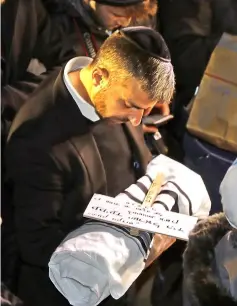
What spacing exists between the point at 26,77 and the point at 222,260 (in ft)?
2.20

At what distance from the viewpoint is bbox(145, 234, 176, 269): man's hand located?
126 centimetres

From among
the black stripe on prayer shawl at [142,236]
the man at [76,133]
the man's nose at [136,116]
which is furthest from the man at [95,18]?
the black stripe on prayer shawl at [142,236]

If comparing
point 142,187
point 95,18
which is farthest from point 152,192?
point 95,18

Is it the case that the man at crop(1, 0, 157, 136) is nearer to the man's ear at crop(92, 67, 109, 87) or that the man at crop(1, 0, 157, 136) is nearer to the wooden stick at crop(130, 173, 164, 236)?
the man's ear at crop(92, 67, 109, 87)

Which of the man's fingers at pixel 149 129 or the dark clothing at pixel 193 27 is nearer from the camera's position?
the man's fingers at pixel 149 129

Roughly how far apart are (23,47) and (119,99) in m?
0.38

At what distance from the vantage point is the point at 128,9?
1.41 meters

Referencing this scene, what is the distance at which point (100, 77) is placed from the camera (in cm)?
123

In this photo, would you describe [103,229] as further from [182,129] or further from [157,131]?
[182,129]

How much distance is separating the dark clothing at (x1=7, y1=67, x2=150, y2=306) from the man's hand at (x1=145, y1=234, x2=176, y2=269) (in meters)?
0.14

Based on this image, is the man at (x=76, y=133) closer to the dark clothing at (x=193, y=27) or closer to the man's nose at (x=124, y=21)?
the man's nose at (x=124, y=21)

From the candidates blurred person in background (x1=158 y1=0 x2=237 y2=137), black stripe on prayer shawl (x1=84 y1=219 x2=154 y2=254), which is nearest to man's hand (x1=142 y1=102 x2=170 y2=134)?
blurred person in background (x1=158 y1=0 x2=237 y2=137)

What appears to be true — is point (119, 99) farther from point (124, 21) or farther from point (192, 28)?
point (192, 28)

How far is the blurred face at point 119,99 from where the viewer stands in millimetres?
1219
